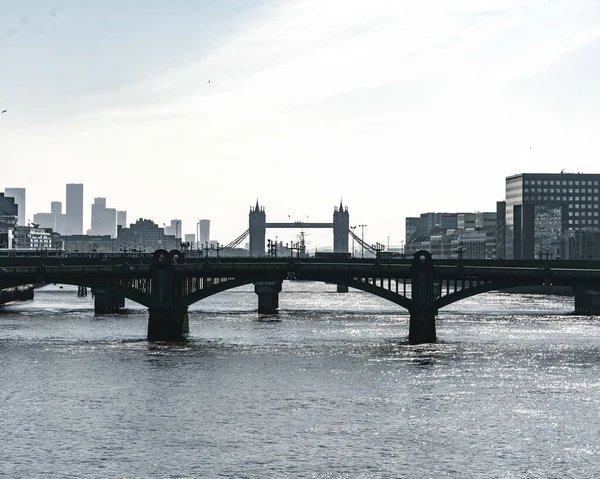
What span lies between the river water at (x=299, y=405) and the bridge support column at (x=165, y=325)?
206cm

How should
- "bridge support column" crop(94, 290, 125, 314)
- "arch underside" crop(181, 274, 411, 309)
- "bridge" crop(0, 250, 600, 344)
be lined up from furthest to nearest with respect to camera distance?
"bridge support column" crop(94, 290, 125, 314) → "arch underside" crop(181, 274, 411, 309) → "bridge" crop(0, 250, 600, 344)

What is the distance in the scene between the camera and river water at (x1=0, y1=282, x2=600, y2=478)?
6694 cm

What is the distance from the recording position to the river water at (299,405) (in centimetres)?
6694

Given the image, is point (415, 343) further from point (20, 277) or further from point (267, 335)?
point (20, 277)

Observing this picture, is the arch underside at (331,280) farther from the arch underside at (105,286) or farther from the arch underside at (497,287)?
the arch underside at (105,286)

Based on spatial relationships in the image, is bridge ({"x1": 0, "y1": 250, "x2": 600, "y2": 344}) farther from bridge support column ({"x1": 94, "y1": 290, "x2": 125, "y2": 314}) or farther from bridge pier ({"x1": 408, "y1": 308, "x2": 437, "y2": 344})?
bridge support column ({"x1": 94, "y1": 290, "x2": 125, "y2": 314})

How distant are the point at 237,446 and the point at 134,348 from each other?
51.2 metres

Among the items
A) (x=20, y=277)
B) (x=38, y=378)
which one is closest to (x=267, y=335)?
(x=20, y=277)

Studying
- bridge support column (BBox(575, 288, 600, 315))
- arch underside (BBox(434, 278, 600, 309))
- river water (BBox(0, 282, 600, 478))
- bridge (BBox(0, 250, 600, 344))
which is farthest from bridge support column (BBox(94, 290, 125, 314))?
bridge support column (BBox(575, 288, 600, 315))

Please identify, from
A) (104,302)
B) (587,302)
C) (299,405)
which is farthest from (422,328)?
(104,302)

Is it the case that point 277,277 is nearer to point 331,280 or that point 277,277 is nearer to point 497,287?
point 331,280

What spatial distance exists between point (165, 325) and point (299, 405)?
165 feet

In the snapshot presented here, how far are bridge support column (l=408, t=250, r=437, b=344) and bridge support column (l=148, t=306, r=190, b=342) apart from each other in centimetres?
2402

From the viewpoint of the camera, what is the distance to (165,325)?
132875 mm
